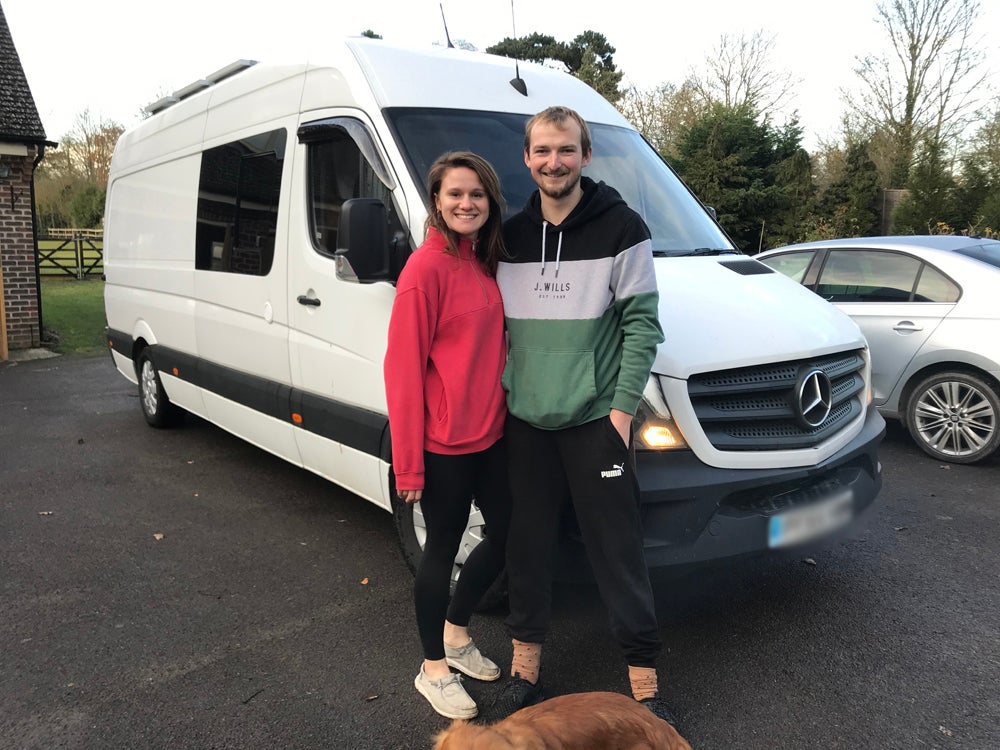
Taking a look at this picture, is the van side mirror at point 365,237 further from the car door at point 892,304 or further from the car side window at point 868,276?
the car side window at point 868,276

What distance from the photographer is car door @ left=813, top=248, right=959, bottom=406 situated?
6.10 meters

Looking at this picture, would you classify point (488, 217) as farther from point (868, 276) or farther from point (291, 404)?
point (868, 276)

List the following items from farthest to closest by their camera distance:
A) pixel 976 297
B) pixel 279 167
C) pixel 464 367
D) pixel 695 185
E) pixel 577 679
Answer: pixel 695 185
pixel 976 297
pixel 279 167
pixel 577 679
pixel 464 367

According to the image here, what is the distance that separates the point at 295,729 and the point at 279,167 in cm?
293

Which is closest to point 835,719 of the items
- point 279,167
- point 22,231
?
point 279,167

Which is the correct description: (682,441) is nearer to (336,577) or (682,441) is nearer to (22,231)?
(336,577)

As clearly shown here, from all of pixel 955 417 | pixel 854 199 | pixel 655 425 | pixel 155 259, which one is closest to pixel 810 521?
pixel 655 425

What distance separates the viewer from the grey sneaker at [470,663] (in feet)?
10.1

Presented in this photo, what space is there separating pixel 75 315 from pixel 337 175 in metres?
13.6

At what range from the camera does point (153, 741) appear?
8.90 ft

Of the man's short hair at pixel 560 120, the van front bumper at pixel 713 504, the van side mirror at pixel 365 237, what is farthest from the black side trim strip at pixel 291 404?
the man's short hair at pixel 560 120

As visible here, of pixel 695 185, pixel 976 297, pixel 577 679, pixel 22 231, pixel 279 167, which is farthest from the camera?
pixel 695 185

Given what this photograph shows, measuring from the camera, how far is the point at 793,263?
7.32 metres

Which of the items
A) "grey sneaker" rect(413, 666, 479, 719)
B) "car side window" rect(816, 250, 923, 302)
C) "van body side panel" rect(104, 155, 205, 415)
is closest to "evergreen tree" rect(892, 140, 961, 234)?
"car side window" rect(816, 250, 923, 302)
